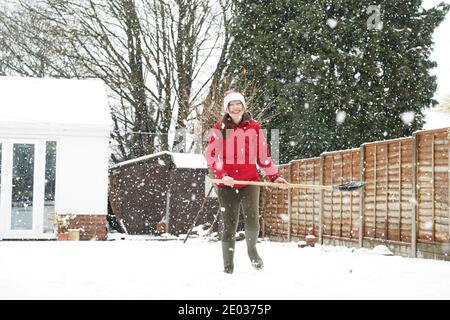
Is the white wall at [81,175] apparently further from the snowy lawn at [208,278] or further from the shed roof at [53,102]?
the snowy lawn at [208,278]

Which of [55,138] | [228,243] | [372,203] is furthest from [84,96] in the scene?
[228,243]

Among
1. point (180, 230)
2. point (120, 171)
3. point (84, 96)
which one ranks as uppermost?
point (84, 96)

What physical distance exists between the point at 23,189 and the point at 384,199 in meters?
7.06

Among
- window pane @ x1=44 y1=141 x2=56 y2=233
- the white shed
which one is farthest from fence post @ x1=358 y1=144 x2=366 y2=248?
window pane @ x1=44 y1=141 x2=56 y2=233

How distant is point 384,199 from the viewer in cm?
966

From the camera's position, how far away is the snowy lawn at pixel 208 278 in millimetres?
4289

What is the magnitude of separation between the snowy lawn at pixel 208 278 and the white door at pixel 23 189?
5.65 m

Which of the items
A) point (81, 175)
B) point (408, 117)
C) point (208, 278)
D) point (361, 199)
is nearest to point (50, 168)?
point (81, 175)

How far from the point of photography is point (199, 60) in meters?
23.2

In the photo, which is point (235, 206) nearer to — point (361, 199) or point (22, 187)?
point (361, 199)

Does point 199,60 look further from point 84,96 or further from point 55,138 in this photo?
point 55,138

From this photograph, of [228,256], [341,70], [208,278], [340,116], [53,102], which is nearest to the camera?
[208,278]

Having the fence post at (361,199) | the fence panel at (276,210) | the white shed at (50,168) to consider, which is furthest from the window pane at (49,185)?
the fence post at (361,199)

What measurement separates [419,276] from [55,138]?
9.13m
